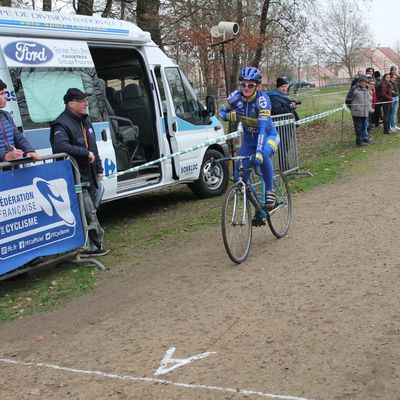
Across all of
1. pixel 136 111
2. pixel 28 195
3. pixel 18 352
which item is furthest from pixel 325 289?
pixel 136 111

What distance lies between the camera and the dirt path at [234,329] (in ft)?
11.3

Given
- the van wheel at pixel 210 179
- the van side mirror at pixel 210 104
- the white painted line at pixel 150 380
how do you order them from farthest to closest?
1. the van wheel at pixel 210 179
2. the van side mirror at pixel 210 104
3. the white painted line at pixel 150 380

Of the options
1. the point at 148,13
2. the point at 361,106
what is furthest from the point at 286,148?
the point at 148,13

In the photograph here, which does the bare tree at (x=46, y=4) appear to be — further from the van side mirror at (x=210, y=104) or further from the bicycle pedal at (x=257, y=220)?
the bicycle pedal at (x=257, y=220)

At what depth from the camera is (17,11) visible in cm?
677

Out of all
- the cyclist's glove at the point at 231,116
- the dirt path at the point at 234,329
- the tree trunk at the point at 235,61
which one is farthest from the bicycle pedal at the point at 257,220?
the tree trunk at the point at 235,61

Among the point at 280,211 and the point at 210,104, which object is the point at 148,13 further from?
the point at 280,211

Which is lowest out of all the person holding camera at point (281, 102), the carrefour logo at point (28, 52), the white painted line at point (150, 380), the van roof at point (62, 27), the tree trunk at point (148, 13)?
the white painted line at point (150, 380)

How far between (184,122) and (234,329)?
224 inches

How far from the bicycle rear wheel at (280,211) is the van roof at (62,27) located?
339 cm

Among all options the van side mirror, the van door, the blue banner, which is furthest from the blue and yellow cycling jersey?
the van side mirror

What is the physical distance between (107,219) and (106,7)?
9441 mm

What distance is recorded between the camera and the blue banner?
17.7 feet

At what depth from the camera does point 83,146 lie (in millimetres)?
6441
